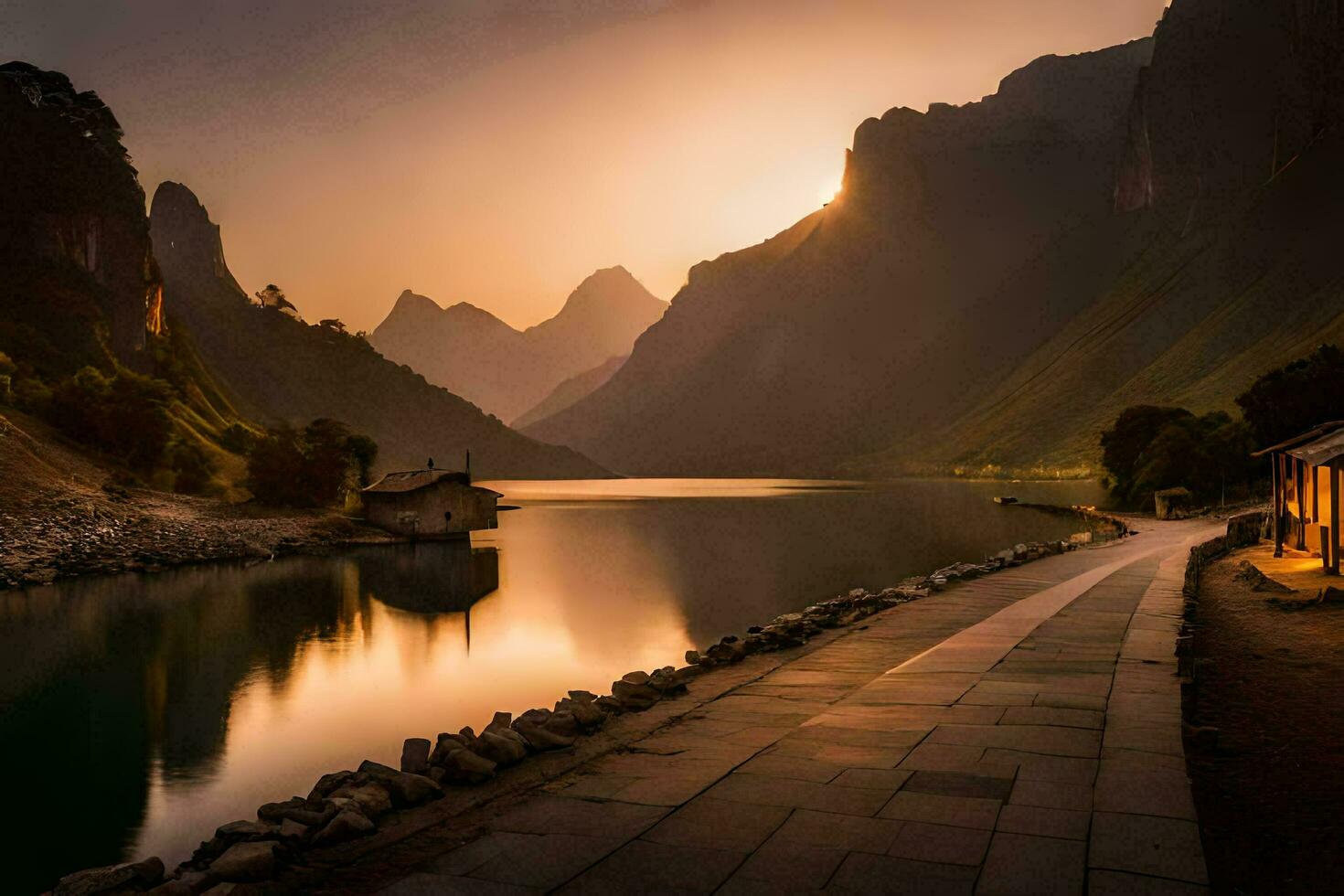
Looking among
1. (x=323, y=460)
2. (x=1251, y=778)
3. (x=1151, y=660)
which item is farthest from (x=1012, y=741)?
(x=323, y=460)

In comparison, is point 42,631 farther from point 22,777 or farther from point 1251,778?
point 1251,778

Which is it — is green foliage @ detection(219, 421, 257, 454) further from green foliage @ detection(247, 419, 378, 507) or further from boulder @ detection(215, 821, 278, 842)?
boulder @ detection(215, 821, 278, 842)

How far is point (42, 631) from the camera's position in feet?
118

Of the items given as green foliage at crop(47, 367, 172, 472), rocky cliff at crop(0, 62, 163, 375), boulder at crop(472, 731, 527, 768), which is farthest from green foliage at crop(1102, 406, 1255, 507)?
rocky cliff at crop(0, 62, 163, 375)

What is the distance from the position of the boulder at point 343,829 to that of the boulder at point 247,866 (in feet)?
2.00

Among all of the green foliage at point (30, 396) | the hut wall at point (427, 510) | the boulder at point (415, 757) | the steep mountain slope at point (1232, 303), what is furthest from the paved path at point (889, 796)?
the steep mountain slope at point (1232, 303)

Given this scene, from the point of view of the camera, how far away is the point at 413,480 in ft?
263

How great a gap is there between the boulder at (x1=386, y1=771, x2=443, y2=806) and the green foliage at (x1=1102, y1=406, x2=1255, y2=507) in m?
71.1

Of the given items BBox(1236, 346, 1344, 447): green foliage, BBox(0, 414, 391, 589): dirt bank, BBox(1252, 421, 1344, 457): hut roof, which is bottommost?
BBox(0, 414, 391, 589): dirt bank

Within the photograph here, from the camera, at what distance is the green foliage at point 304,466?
3199 inches

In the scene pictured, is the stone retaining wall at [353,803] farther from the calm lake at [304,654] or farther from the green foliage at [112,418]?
the green foliage at [112,418]

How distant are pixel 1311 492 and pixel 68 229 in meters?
122

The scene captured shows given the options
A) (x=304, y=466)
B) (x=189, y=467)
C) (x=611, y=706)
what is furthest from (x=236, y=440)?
(x=611, y=706)

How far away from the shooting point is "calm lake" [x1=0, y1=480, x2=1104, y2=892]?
17.9m
